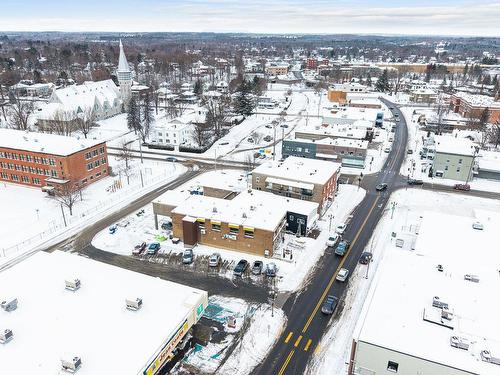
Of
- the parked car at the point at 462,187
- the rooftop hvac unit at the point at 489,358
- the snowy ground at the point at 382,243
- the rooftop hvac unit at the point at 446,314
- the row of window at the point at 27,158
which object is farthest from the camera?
the parked car at the point at 462,187

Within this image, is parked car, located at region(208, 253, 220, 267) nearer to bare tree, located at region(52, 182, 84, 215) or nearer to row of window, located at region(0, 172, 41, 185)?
bare tree, located at region(52, 182, 84, 215)

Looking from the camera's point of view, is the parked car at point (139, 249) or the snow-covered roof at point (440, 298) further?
the parked car at point (139, 249)

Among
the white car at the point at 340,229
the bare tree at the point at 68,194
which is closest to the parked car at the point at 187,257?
the white car at the point at 340,229

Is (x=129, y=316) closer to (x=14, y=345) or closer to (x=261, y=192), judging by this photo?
(x=14, y=345)

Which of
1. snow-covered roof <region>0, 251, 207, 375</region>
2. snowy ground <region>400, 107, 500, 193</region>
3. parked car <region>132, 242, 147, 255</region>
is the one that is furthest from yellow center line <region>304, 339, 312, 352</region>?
snowy ground <region>400, 107, 500, 193</region>

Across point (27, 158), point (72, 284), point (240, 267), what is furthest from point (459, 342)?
point (27, 158)

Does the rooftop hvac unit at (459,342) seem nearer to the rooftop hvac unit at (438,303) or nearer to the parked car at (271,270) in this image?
the rooftop hvac unit at (438,303)

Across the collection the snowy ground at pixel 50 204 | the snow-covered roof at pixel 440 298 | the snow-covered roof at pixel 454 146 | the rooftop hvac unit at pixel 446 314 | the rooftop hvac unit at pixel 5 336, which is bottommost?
the snowy ground at pixel 50 204
